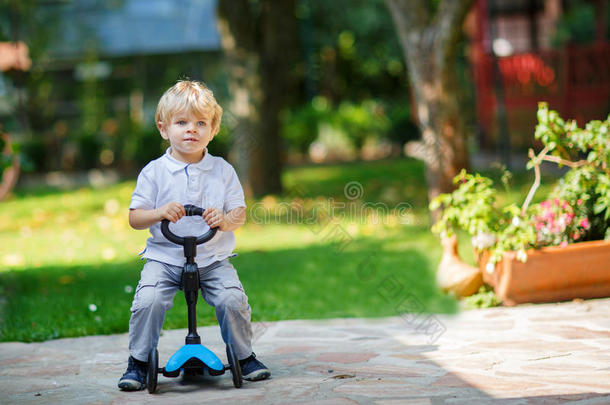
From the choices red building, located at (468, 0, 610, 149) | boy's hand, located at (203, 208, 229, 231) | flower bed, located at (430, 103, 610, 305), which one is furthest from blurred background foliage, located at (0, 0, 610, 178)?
boy's hand, located at (203, 208, 229, 231)

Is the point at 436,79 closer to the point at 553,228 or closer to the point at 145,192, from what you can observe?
the point at 553,228

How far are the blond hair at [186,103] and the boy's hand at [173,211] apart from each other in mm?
430

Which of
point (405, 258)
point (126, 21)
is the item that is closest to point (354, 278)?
point (405, 258)

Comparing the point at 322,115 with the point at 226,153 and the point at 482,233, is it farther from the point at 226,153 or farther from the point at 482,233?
the point at 482,233

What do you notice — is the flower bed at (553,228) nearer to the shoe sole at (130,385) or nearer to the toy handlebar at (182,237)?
the toy handlebar at (182,237)

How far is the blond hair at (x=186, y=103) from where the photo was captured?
3.75 metres

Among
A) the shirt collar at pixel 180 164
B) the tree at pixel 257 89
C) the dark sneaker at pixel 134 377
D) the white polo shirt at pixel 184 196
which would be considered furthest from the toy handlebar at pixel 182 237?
the tree at pixel 257 89

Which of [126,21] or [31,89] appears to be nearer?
[31,89]

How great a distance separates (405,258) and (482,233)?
1995 mm

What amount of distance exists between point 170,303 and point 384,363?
3.65ft

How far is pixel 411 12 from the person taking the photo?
322 inches

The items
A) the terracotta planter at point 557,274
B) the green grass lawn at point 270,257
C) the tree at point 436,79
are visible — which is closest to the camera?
the terracotta planter at point 557,274

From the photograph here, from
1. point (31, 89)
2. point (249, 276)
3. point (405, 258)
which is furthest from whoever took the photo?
point (31, 89)

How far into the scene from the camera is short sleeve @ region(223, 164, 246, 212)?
12.7 feet
